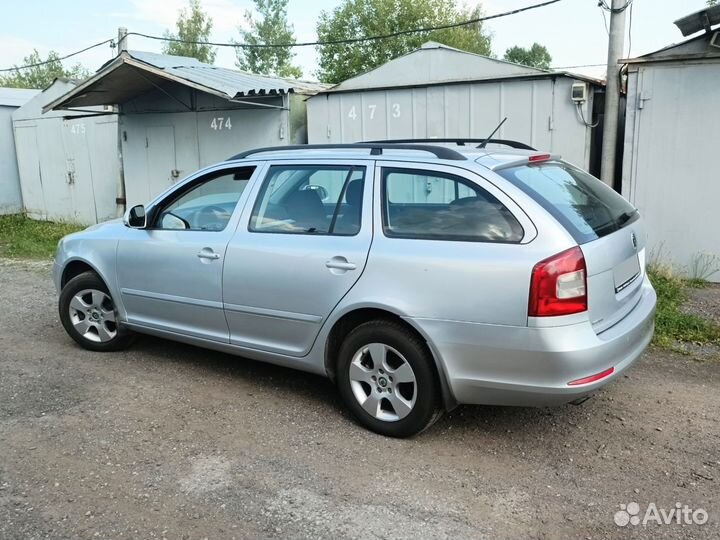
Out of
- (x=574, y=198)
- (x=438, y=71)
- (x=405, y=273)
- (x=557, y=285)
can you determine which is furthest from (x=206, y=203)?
(x=438, y=71)

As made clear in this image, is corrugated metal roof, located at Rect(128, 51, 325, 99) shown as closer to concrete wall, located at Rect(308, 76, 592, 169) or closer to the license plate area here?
concrete wall, located at Rect(308, 76, 592, 169)

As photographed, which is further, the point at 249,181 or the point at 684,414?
the point at 249,181

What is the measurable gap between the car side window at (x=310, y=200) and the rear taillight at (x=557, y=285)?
1151mm

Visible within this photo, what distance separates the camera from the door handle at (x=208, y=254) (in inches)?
170

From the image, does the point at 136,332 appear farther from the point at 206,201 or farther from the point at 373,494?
the point at 373,494

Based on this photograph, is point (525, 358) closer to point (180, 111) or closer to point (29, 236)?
point (180, 111)

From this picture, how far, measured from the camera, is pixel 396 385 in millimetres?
3627

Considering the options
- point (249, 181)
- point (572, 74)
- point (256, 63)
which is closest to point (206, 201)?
point (249, 181)

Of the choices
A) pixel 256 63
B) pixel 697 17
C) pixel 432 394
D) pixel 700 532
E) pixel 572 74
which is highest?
pixel 256 63

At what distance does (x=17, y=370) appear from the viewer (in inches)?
195

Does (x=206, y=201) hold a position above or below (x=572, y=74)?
below

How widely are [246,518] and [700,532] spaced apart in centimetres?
203

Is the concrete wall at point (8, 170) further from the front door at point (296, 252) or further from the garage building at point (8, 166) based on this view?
the front door at point (296, 252)

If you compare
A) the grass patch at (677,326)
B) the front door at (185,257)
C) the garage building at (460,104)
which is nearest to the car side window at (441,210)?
the front door at (185,257)
